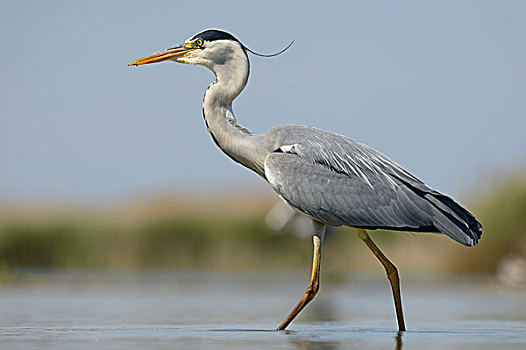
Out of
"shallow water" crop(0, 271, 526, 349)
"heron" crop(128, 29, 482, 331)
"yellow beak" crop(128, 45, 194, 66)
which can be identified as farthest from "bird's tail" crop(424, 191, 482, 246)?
"yellow beak" crop(128, 45, 194, 66)

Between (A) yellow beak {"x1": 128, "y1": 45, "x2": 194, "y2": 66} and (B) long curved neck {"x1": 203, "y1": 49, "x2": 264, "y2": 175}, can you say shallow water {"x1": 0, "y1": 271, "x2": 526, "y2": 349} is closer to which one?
(B) long curved neck {"x1": 203, "y1": 49, "x2": 264, "y2": 175}

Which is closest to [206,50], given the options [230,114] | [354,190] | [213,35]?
[213,35]

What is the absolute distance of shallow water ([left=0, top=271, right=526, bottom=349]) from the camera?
7.72 meters

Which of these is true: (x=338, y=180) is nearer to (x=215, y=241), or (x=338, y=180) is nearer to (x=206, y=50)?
(x=206, y=50)

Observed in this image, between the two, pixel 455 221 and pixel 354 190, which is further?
pixel 354 190

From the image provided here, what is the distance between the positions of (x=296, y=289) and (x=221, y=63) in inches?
276

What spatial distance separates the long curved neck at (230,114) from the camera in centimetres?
936

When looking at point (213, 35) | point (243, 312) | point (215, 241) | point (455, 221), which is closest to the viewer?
point (455, 221)

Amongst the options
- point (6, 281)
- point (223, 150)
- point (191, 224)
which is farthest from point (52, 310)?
point (191, 224)

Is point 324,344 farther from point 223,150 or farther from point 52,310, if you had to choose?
point 52,310

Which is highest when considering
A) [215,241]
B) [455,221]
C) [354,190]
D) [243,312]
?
[354,190]

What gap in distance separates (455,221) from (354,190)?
0.90 metres

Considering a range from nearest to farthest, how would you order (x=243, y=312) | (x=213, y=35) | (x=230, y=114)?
(x=230, y=114)
(x=213, y=35)
(x=243, y=312)

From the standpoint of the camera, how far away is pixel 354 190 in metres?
9.16
